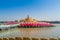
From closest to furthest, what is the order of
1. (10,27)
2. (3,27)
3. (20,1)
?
(20,1) → (3,27) → (10,27)

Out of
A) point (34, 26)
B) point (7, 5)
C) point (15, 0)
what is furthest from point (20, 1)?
point (34, 26)

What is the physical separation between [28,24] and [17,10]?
7.88ft

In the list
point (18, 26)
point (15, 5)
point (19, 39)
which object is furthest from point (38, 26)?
point (19, 39)

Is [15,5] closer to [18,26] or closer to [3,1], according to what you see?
Result: [3,1]

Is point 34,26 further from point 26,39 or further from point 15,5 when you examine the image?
point 26,39

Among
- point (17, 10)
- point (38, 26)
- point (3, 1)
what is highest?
point (3, 1)

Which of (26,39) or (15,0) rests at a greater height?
(15,0)

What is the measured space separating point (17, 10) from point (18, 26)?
2.78 m

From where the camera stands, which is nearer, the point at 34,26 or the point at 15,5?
the point at 15,5

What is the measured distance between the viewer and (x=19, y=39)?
298 centimetres

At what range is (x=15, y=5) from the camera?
296 inches

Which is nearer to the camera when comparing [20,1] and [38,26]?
[20,1]

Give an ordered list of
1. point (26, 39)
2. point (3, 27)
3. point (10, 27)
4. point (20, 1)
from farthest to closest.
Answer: point (10, 27)
point (3, 27)
point (20, 1)
point (26, 39)

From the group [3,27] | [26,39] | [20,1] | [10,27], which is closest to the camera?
[26,39]
